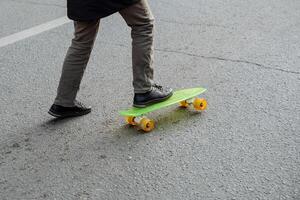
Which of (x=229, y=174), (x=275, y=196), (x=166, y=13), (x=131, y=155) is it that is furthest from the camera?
(x=166, y=13)

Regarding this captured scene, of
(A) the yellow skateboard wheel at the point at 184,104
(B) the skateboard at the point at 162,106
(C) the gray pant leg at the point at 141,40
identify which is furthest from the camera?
(A) the yellow skateboard wheel at the point at 184,104

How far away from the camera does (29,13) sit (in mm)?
6691

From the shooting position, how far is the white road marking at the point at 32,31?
5742 millimetres

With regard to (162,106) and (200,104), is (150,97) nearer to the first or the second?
(162,106)

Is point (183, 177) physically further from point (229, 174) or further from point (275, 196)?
point (275, 196)

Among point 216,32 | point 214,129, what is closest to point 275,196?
point 214,129

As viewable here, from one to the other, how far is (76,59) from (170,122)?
824mm

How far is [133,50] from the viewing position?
3.56 meters

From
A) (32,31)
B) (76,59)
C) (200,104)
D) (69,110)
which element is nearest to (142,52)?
(76,59)

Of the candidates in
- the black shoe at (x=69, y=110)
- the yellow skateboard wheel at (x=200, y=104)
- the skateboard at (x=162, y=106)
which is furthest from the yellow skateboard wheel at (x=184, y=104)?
the black shoe at (x=69, y=110)

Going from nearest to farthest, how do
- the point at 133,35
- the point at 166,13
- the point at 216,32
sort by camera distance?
the point at 133,35, the point at 216,32, the point at 166,13

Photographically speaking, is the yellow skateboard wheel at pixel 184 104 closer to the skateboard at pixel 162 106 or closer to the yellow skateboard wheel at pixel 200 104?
the skateboard at pixel 162 106

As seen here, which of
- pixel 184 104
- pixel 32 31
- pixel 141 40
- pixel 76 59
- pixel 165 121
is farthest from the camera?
pixel 32 31

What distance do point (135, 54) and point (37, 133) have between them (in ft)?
3.06
